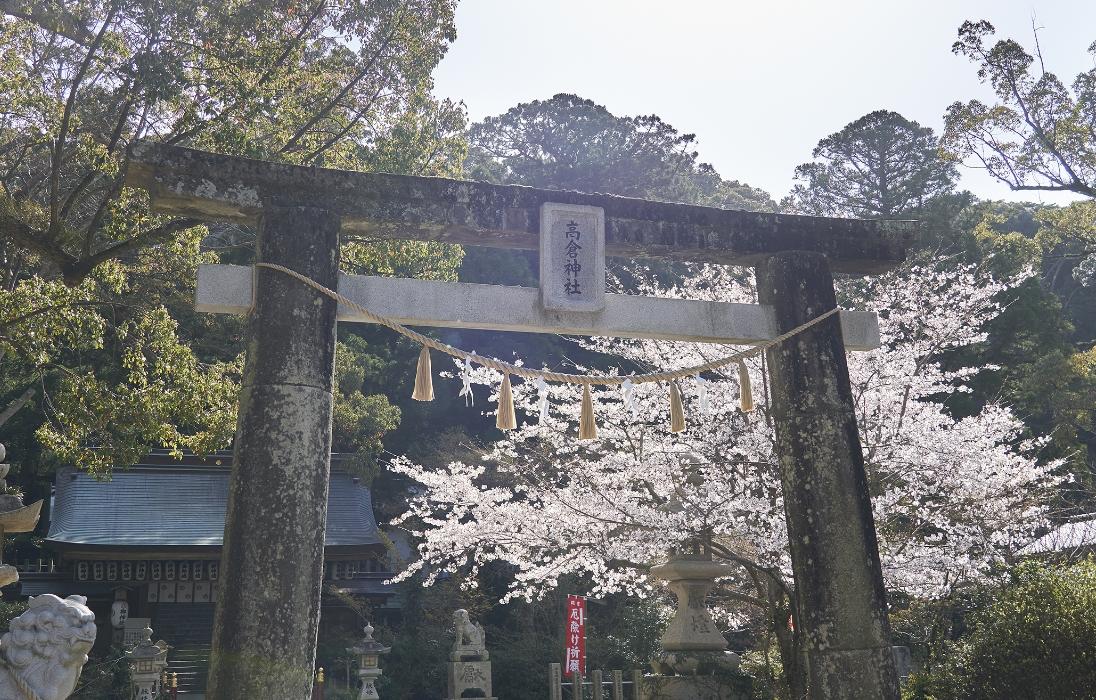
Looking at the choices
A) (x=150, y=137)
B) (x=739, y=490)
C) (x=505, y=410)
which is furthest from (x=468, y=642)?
(x=505, y=410)

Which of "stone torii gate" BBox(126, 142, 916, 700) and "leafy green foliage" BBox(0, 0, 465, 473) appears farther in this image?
"leafy green foliage" BBox(0, 0, 465, 473)

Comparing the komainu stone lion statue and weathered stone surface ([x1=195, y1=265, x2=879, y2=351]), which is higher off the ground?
weathered stone surface ([x1=195, y1=265, x2=879, y2=351])

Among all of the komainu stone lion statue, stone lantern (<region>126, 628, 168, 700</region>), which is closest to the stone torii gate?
the komainu stone lion statue

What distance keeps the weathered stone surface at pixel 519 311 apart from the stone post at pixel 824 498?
0.23 metres

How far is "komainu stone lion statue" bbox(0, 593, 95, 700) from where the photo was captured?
4387 millimetres

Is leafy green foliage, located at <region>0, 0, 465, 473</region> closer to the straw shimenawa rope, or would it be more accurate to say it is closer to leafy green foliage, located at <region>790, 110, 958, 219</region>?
the straw shimenawa rope

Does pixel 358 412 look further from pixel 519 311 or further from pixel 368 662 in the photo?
pixel 519 311

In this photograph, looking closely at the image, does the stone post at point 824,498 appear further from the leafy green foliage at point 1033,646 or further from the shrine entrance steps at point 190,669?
the shrine entrance steps at point 190,669

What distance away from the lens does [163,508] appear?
65.0ft

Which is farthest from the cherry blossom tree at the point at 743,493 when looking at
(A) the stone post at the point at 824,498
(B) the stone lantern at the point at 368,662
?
(B) the stone lantern at the point at 368,662

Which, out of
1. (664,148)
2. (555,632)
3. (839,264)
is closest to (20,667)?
(839,264)

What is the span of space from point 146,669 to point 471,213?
38.9ft

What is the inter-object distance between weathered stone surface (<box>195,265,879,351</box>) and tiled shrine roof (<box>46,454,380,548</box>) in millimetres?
14504

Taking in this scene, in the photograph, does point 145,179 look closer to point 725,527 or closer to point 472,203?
point 472,203
